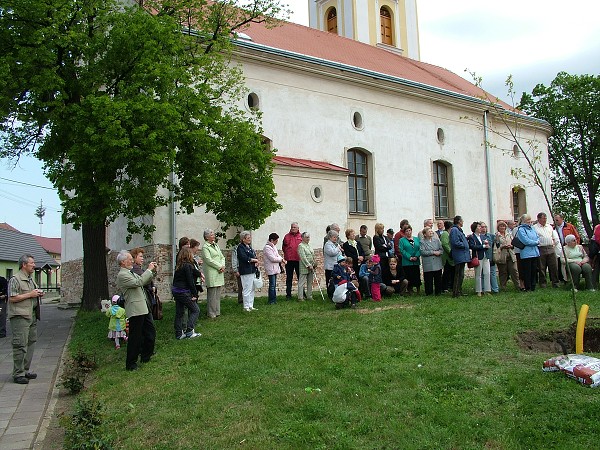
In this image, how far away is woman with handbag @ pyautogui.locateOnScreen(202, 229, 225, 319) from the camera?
40.4 ft

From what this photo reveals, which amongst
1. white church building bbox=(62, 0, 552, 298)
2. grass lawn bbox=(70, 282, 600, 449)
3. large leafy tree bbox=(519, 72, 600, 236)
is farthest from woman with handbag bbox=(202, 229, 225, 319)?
large leafy tree bbox=(519, 72, 600, 236)

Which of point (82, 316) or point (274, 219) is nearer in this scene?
point (82, 316)

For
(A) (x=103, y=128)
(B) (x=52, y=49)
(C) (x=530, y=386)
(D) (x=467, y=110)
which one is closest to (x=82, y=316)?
(A) (x=103, y=128)

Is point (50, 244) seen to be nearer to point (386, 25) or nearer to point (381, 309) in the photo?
point (386, 25)

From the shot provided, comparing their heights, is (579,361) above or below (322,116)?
below

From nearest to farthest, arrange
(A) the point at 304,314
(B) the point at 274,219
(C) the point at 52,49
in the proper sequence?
(A) the point at 304,314, (C) the point at 52,49, (B) the point at 274,219

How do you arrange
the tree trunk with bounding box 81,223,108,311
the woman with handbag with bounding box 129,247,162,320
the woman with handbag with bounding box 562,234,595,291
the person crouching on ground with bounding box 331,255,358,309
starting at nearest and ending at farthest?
the woman with handbag with bounding box 129,247,162,320
the person crouching on ground with bounding box 331,255,358,309
the woman with handbag with bounding box 562,234,595,291
the tree trunk with bounding box 81,223,108,311

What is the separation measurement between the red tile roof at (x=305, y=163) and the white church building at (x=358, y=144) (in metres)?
0.07

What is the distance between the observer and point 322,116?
22422 millimetres

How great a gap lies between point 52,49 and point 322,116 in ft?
35.6

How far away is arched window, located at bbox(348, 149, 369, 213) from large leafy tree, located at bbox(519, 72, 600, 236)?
62.2 ft

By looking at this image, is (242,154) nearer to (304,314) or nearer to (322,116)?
(304,314)

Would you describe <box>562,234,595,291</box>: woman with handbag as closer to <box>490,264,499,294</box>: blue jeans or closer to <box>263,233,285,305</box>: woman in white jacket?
<box>490,264,499,294</box>: blue jeans

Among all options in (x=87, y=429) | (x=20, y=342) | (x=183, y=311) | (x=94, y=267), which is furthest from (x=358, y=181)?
(x=87, y=429)
